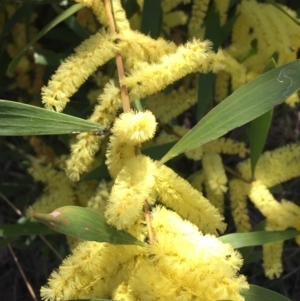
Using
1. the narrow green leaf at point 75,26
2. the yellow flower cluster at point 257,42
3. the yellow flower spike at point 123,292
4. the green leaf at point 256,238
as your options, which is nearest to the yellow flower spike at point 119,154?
the yellow flower spike at point 123,292

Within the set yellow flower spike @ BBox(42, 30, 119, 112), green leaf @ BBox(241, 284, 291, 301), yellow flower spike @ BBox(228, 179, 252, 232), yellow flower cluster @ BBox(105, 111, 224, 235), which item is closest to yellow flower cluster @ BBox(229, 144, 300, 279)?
yellow flower spike @ BBox(228, 179, 252, 232)

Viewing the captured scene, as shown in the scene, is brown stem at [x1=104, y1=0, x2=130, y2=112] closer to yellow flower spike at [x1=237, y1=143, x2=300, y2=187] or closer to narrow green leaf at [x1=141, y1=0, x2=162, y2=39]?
narrow green leaf at [x1=141, y1=0, x2=162, y2=39]

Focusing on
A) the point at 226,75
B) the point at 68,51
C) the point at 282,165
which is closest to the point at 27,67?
the point at 68,51

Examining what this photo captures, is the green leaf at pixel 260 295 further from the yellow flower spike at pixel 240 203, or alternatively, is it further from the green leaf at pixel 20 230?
the green leaf at pixel 20 230

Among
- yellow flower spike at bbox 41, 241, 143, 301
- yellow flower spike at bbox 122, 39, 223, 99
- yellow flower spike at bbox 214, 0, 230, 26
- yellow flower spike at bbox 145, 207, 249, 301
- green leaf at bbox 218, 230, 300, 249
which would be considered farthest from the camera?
yellow flower spike at bbox 214, 0, 230, 26

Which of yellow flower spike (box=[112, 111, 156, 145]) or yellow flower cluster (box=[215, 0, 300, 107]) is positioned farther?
yellow flower cluster (box=[215, 0, 300, 107])

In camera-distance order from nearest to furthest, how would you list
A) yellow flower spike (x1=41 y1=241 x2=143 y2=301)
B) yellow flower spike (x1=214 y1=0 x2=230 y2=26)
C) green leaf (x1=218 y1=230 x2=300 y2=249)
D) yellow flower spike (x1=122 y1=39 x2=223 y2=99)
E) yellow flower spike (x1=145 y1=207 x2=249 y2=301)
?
yellow flower spike (x1=145 y1=207 x2=249 y2=301), yellow flower spike (x1=41 y1=241 x2=143 y2=301), yellow flower spike (x1=122 y1=39 x2=223 y2=99), green leaf (x1=218 y1=230 x2=300 y2=249), yellow flower spike (x1=214 y1=0 x2=230 y2=26)

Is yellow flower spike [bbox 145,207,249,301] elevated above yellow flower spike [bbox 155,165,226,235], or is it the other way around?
yellow flower spike [bbox 155,165,226,235]
